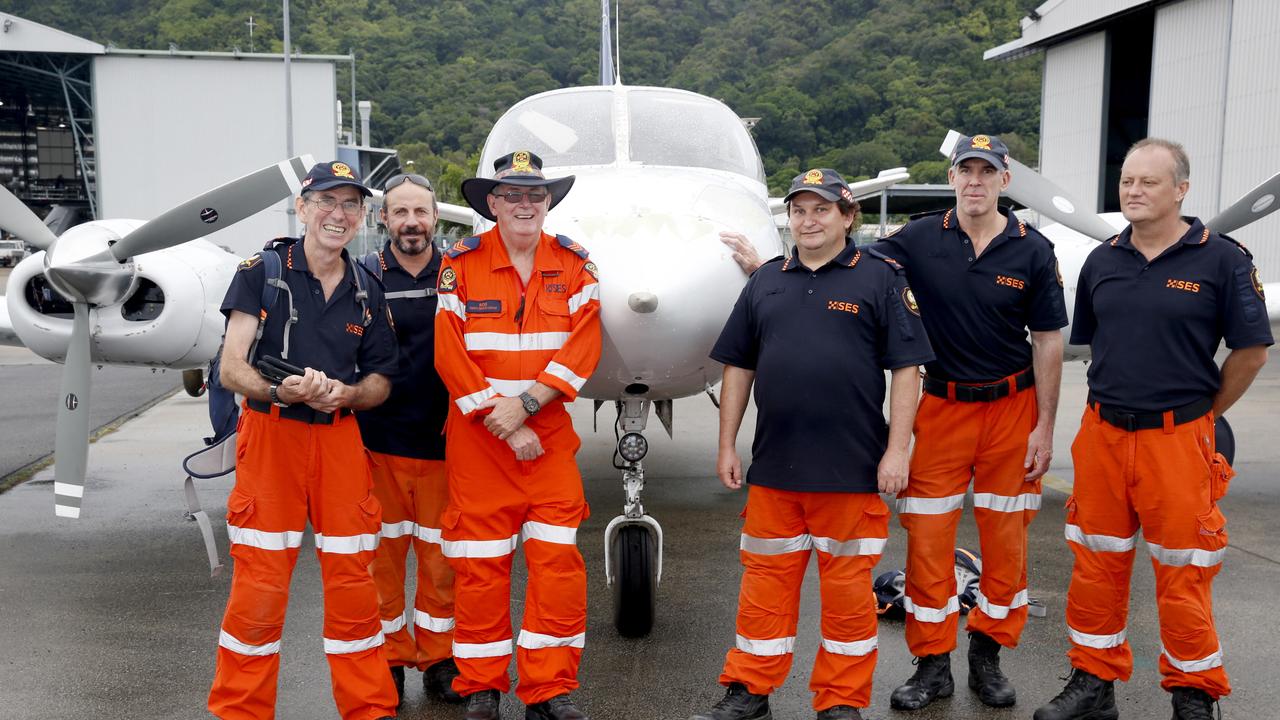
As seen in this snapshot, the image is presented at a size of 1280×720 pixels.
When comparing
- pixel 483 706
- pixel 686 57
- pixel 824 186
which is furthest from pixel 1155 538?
pixel 686 57

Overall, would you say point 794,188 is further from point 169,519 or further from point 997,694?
point 169,519

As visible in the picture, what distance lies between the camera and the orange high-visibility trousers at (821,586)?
12.3 feet

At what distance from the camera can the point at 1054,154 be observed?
3366 cm

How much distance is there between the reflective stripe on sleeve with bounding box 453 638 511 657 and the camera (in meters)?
3.88

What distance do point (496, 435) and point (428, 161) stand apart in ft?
168

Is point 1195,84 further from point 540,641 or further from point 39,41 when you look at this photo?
point 39,41

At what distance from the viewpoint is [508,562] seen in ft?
12.9

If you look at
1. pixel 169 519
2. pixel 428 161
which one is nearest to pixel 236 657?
pixel 169 519

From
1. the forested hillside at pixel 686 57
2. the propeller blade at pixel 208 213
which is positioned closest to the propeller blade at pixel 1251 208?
the propeller blade at pixel 208 213

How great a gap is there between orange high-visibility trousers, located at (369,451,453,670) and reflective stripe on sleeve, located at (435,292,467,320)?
2.45 feet

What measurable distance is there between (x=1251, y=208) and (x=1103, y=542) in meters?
2.66

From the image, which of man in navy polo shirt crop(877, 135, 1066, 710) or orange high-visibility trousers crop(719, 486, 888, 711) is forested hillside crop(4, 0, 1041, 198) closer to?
man in navy polo shirt crop(877, 135, 1066, 710)

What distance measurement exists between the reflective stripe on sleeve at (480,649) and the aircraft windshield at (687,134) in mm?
2805

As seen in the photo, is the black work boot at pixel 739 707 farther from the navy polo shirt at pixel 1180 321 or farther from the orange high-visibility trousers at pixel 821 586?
the navy polo shirt at pixel 1180 321
